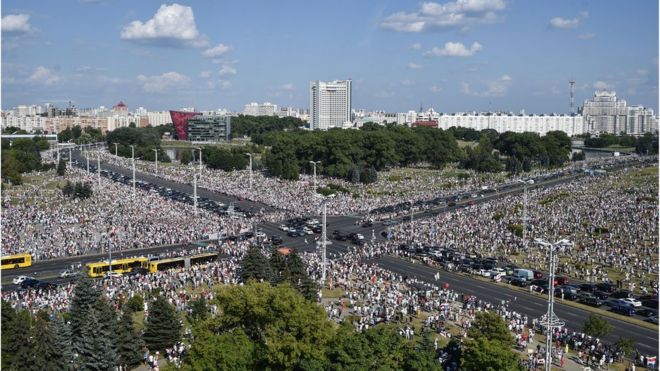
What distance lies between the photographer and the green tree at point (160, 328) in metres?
21.3

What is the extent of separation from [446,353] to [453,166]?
6838cm

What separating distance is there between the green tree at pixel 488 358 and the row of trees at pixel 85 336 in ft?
31.9

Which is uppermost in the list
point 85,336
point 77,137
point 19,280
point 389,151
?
point 389,151

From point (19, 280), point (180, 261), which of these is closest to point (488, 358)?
point (180, 261)

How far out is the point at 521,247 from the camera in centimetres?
3722

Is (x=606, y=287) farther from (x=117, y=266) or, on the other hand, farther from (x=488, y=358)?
(x=117, y=266)

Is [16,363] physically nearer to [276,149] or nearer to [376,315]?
[376,315]

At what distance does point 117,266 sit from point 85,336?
13.0m

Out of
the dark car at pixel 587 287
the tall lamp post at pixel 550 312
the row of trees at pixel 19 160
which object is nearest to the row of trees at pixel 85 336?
the tall lamp post at pixel 550 312

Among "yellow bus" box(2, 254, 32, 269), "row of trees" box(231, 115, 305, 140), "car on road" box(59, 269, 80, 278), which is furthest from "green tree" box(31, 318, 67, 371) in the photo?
"row of trees" box(231, 115, 305, 140)

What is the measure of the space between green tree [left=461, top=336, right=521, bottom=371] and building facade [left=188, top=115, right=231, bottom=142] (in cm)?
12001

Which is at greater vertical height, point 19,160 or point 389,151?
point 389,151

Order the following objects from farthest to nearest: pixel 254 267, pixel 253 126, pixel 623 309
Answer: pixel 253 126, pixel 254 267, pixel 623 309

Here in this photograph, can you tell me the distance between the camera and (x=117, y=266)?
103 feet
